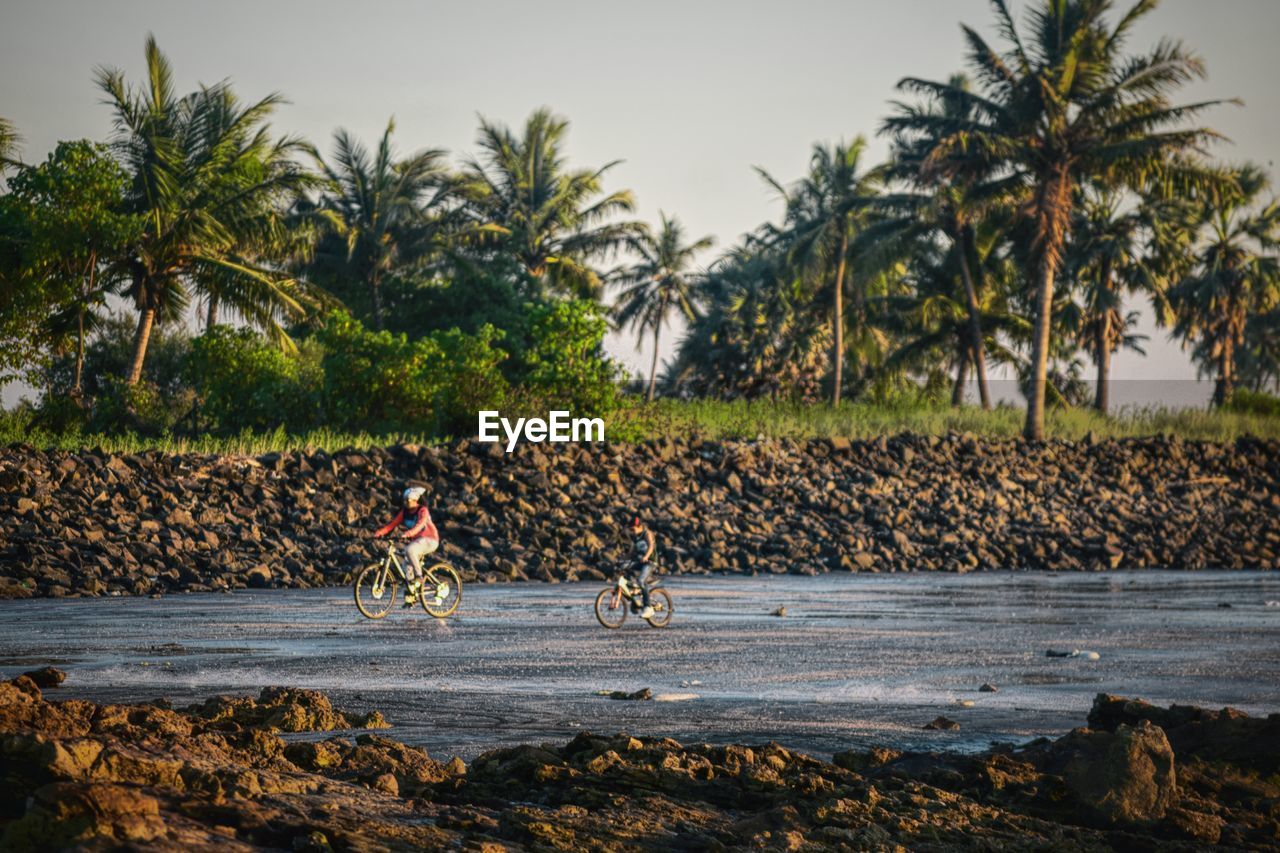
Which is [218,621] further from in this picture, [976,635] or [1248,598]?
[1248,598]

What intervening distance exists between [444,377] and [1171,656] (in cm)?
2822

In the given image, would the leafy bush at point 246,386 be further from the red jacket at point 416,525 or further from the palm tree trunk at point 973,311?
the palm tree trunk at point 973,311

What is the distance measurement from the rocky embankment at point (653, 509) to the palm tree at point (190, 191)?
9621mm

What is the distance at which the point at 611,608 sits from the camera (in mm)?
18219

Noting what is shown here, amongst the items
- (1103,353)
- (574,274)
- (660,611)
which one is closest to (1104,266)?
(1103,353)

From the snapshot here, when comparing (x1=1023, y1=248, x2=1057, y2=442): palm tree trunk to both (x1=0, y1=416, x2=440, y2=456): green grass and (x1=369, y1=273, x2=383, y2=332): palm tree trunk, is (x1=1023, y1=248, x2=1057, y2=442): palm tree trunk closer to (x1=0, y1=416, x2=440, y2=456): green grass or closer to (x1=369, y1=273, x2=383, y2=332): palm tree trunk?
(x1=0, y1=416, x2=440, y2=456): green grass

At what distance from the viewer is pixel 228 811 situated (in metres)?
5.01

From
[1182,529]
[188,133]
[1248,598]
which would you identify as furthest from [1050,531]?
[188,133]

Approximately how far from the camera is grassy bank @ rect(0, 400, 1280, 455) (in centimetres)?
3456

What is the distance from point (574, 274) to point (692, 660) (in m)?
48.0

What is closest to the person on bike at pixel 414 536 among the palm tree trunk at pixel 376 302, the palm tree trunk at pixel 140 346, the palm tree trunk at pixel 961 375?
the palm tree trunk at pixel 140 346

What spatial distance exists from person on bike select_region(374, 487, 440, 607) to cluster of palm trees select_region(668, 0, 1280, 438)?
93.0 ft

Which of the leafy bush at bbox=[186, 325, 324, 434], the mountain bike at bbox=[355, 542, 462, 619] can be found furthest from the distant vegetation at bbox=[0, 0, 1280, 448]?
the mountain bike at bbox=[355, 542, 462, 619]

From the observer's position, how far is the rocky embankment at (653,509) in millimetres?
25438
